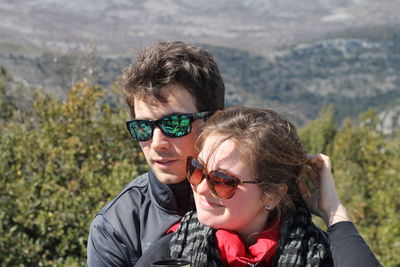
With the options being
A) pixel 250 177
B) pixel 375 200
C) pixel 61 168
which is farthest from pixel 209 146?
pixel 375 200

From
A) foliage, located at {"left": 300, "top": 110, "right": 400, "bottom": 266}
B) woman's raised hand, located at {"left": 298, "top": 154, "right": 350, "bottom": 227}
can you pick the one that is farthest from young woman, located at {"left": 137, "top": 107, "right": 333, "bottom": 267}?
foliage, located at {"left": 300, "top": 110, "right": 400, "bottom": 266}

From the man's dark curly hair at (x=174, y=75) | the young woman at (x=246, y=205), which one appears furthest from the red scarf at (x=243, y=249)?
the man's dark curly hair at (x=174, y=75)

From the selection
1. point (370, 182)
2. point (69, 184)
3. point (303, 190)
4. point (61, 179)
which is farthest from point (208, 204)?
point (370, 182)

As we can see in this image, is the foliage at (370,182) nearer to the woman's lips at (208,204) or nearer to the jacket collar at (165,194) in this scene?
the jacket collar at (165,194)

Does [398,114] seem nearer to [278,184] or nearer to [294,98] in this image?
[294,98]

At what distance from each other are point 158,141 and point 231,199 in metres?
0.54

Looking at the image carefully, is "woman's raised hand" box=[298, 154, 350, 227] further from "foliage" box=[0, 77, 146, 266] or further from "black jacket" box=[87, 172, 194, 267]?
"foliage" box=[0, 77, 146, 266]

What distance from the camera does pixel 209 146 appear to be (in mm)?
2186

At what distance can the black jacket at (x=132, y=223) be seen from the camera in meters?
2.35

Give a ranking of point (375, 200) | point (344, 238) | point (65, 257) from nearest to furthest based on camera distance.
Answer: point (344, 238) → point (65, 257) → point (375, 200)

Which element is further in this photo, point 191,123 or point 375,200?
point 375,200

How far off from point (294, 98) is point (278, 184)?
7786 inches

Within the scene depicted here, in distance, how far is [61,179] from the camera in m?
6.34

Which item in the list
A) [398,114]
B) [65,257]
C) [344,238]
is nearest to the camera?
[344,238]
